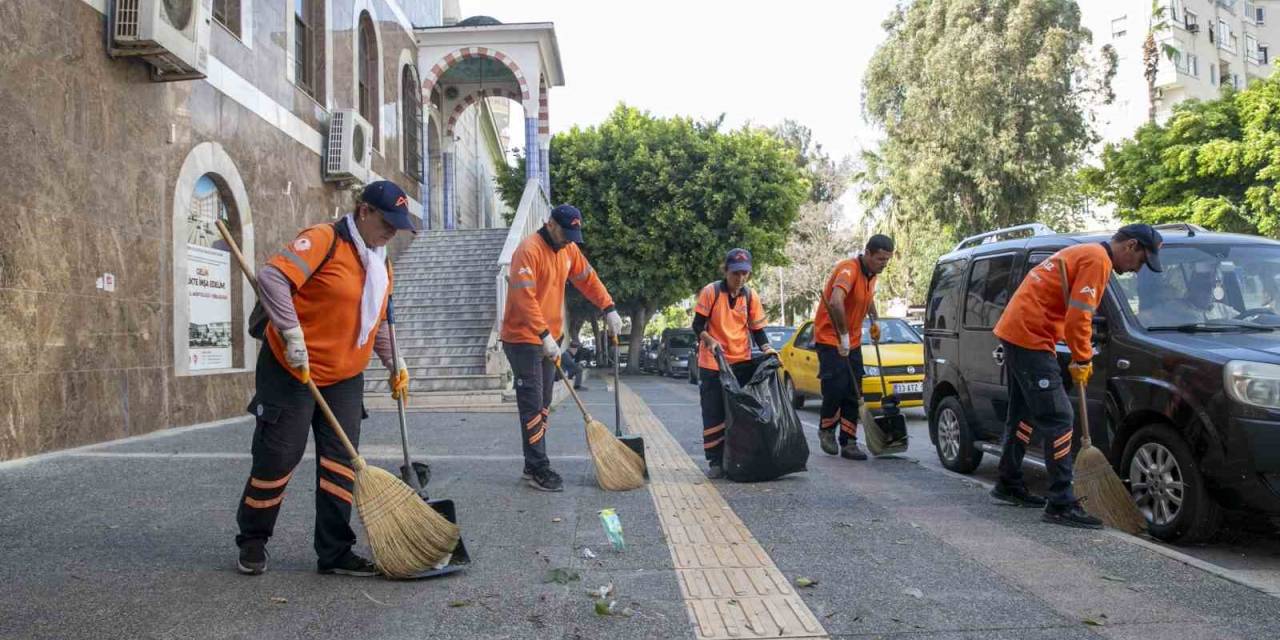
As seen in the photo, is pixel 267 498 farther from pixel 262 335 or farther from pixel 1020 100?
pixel 1020 100

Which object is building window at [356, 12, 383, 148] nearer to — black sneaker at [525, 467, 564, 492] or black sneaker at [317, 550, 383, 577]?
black sneaker at [525, 467, 564, 492]

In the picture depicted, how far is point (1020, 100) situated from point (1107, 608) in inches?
1188

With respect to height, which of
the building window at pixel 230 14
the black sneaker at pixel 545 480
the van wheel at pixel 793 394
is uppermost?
the building window at pixel 230 14

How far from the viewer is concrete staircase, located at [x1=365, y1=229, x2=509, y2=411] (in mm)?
13219

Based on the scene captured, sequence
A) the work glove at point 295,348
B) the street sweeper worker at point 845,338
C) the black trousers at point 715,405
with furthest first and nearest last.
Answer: the street sweeper worker at point 845,338 → the black trousers at point 715,405 → the work glove at point 295,348

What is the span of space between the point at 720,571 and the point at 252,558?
2.03m

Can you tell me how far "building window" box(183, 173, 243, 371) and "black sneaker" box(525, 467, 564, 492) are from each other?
577 centimetres

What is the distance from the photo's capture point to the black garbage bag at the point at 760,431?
21.3ft

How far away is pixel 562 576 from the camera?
4.09m

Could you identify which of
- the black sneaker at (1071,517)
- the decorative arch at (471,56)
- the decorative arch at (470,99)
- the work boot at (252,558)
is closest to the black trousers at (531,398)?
the work boot at (252,558)

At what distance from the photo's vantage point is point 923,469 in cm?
745

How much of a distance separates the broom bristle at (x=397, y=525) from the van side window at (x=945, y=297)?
4.75 meters

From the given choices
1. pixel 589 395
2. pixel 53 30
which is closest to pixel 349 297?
pixel 53 30

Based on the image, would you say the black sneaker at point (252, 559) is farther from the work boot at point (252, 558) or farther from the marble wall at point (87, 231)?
the marble wall at point (87, 231)
